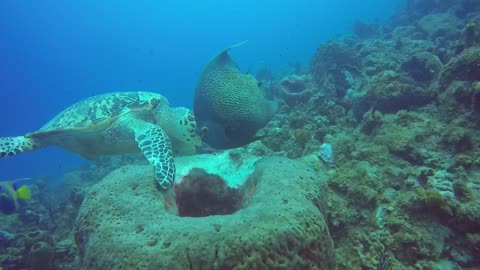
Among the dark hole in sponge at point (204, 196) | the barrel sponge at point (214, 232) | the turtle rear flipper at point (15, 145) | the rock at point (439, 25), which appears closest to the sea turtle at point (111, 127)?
the turtle rear flipper at point (15, 145)

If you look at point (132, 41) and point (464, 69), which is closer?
point (464, 69)

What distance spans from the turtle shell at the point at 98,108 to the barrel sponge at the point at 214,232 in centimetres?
315

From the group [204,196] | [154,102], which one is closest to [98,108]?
[154,102]

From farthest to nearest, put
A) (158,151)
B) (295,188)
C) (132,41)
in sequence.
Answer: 1. (132,41)
2. (158,151)
3. (295,188)

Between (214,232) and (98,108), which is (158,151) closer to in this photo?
(214,232)

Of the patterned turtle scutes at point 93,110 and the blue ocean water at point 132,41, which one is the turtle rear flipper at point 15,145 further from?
the blue ocean water at point 132,41

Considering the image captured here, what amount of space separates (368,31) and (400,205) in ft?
81.5

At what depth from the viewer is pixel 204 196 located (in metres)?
4.01

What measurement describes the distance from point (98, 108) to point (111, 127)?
2.07 feet

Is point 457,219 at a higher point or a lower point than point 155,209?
lower

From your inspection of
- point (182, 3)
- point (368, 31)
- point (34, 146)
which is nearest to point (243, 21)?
point (182, 3)

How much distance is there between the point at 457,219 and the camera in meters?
3.14

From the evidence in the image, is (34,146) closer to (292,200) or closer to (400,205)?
(292,200)

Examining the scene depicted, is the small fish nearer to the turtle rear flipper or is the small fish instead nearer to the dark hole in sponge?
the turtle rear flipper
